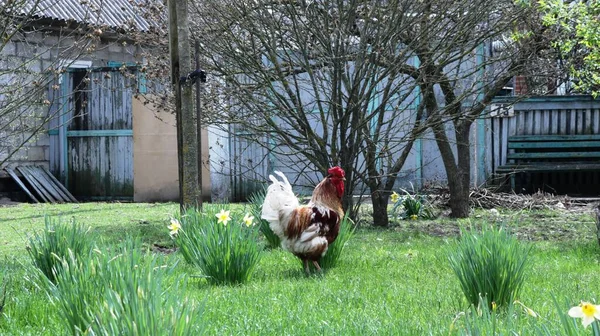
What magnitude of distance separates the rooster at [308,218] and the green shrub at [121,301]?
2.52m

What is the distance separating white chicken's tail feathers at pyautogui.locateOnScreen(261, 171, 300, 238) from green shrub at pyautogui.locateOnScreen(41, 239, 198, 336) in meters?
2.64

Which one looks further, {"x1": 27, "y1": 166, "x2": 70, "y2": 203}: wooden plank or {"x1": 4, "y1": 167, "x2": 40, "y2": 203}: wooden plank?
{"x1": 27, "y1": 166, "x2": 70, "y2": 203}: wooden plank

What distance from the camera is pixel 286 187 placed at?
710 cm

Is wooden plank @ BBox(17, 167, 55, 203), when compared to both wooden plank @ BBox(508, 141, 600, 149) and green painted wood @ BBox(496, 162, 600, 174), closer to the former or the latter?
green painted wood @ BBox(496, 162, 600, 174)

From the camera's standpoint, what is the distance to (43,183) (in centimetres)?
1727

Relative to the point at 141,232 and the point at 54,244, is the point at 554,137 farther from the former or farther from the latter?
the point at 54,244

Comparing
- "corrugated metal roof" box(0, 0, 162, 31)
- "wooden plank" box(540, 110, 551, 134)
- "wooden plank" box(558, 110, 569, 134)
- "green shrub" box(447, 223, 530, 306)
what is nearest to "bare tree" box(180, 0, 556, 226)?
"green shrub" box(447, 223, 530, 306)

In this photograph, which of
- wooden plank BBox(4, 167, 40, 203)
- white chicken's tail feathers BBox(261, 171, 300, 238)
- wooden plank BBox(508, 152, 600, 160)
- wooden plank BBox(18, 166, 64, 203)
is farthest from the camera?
wooden plank BBox(18, 166, 64, 203)

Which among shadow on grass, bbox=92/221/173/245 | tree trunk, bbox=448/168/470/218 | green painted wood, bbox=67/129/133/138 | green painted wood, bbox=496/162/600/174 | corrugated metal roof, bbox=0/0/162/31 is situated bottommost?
shadow on grass, bbox=92/221/173/245

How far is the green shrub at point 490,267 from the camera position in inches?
189

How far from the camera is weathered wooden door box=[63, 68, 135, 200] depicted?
682 inches

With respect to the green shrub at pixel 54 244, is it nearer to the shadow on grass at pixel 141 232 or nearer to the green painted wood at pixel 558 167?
the shadow on grass at pixel 141 232

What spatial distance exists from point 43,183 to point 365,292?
42.6ft

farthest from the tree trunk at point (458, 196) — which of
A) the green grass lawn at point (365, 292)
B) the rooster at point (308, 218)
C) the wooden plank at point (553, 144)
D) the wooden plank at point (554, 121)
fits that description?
the rooster at point (308, 218)
